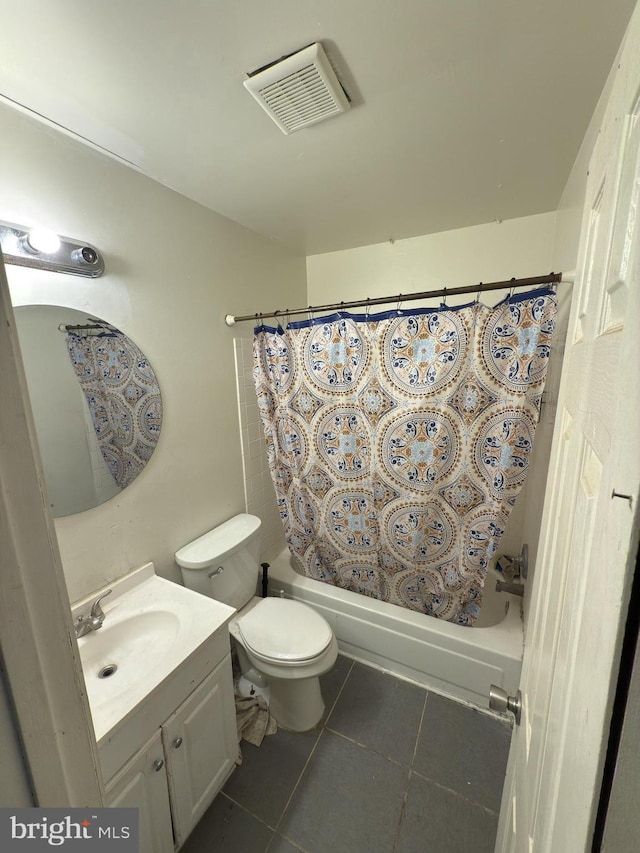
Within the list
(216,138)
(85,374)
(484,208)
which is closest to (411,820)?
(85,374)

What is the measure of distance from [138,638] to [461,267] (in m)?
2.35

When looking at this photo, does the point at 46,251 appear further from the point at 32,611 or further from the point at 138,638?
the point at 138,638

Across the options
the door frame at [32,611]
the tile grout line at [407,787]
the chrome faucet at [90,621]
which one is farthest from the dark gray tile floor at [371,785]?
the door frame at [32,611]

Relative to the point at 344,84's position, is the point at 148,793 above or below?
below

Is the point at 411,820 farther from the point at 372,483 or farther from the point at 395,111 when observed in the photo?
the point at 395,111

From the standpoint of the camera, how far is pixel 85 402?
1168 mm

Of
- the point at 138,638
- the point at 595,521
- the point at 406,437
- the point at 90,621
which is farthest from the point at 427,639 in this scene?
the point at 595,521

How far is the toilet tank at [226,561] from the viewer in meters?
1.46

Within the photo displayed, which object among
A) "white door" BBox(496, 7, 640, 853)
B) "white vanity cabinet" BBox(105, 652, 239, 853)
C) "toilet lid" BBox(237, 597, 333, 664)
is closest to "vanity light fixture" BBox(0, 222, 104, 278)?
"white door" BBox(496, 7, 640, 853)

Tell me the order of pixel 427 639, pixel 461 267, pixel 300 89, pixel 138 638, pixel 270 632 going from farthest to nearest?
pixel 461 267, pixel 427 639, pixel 270 632, pixel 138 638, pixel 300 89

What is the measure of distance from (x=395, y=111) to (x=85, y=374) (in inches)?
52.5

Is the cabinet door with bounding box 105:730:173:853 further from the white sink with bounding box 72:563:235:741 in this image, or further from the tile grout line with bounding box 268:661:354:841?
the tile grout line with bounding box 268:661:354:841

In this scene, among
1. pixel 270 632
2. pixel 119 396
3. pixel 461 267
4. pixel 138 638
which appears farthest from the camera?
pixel 461 267

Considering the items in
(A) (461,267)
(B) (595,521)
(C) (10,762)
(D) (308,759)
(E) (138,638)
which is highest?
(A) (461,267)
